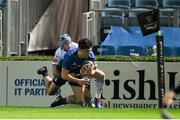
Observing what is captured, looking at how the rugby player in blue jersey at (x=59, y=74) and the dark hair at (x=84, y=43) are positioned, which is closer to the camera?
the dark hair at (x=84, y=43)

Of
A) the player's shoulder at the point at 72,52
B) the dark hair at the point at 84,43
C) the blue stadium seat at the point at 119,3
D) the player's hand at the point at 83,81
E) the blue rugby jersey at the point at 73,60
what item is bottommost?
the player's hand at the point at 83,81

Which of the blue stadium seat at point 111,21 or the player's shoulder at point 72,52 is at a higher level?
the blue stadium seat at point 111,21

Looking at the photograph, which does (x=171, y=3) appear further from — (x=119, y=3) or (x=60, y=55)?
(x=60, y=55)

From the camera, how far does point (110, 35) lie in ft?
76.4

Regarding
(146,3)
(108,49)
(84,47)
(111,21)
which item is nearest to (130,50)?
(108,49)

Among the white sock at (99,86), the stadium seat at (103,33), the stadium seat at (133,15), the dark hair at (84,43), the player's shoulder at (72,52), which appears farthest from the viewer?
the stadium seat at (133,15)

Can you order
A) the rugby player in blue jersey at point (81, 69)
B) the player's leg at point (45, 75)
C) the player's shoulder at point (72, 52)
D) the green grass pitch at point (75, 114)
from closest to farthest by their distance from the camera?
the green grass pitch at point (75, 114)
the rugby player in blue jersey at point (81, 69)
the player's shoulder at point (72, 52)
the player's leg at point (45, 75)

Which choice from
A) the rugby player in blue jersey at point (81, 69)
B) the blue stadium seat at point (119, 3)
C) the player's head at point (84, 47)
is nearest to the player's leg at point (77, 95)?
the rugby player in blue jersey at point (81, 69)

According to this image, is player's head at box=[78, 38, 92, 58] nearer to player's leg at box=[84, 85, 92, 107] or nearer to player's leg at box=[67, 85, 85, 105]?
player's leg at box=[67, 85, 85, 105]

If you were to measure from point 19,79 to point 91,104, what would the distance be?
2.40 m

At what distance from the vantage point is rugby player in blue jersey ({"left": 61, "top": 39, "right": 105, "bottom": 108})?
52.8 feet

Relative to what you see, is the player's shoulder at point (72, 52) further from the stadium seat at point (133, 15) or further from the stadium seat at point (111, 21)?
the stadium seat at point (133, 15)

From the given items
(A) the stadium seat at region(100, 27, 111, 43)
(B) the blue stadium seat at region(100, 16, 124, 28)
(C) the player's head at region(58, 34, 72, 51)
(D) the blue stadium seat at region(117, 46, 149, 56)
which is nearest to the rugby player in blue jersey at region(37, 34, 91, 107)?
(C) the player's head at region(58, 34, 72, 51)

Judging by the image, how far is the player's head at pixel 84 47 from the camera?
15.8 meters
